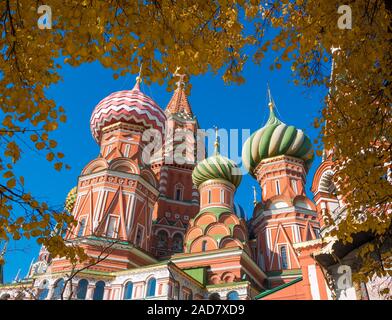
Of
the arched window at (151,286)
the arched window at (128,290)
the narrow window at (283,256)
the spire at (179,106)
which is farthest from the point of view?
the spire at (179,106)

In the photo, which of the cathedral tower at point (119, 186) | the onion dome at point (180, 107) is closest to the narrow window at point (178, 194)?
the cathedral tower at point (119, 186)

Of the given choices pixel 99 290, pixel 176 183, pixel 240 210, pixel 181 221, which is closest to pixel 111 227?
pixel 99 290

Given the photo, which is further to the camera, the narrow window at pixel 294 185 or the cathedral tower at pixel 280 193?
the narrow window at pixel 294 185

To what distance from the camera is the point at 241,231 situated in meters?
22.1

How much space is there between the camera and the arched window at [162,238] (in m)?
26.8

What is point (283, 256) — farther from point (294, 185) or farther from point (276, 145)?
point (276, 145)

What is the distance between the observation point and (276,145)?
2636 centimetres

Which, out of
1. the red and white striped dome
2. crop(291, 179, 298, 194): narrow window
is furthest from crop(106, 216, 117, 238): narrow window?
crop(291, 179, 298, 194): narrow window

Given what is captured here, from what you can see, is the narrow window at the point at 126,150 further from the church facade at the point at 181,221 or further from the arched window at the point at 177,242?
the arched window at the point at 177,242

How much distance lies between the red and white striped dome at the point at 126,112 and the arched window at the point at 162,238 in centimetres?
737

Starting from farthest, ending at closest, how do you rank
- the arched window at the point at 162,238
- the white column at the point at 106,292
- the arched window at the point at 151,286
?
1. the arched window at the point at 162,238
2. the white column at the point at 106,292
3. the arched window at the point at 151,286

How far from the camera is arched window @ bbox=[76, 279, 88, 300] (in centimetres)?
1644

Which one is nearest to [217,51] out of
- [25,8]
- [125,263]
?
[25,8]

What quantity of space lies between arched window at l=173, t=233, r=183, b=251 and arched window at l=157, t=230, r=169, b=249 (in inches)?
25.9
